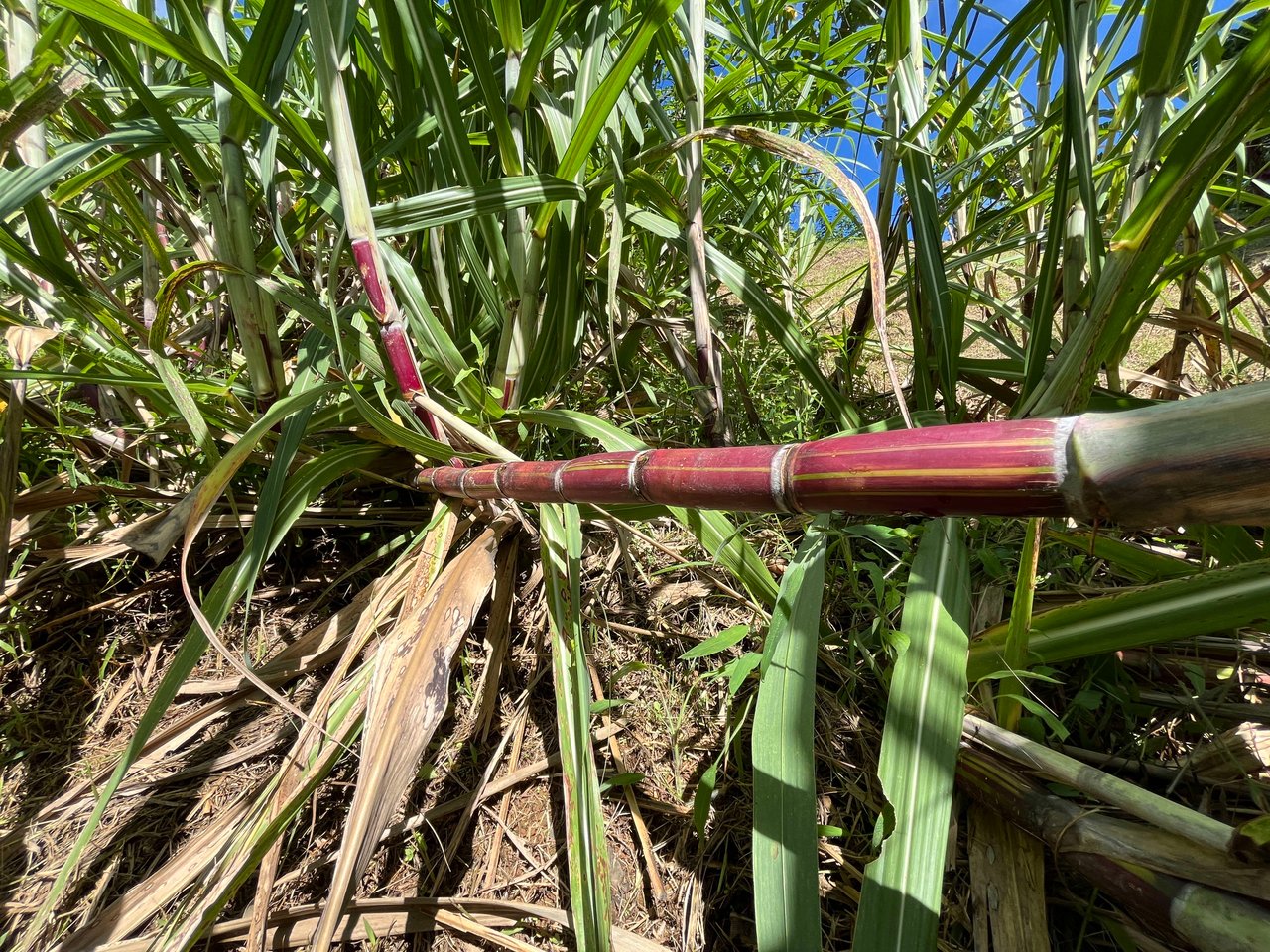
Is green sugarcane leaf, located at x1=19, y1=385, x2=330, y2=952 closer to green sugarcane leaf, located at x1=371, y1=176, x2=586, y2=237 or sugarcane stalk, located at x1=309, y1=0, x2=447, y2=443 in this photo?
sugarcane stalk, located at x1=309, y1=0, x2=447, y2=443

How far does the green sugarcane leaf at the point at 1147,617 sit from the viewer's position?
55cm

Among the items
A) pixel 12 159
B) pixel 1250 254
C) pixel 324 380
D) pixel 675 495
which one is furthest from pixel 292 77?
pixel 1250 254

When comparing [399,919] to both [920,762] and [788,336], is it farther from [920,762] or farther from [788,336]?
[788,336]

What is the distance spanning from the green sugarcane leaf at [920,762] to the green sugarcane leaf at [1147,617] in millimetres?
84

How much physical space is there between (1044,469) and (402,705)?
617 millimetres

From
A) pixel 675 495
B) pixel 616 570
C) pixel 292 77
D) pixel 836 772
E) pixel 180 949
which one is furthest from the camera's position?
pixel 292 77

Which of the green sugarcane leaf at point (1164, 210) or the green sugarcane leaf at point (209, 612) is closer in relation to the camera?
the green sugarcane leaf at point (1164, 210)

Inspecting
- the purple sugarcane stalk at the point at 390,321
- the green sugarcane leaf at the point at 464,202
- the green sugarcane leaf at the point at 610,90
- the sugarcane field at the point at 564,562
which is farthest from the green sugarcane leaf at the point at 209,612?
the green sugarcane leaf at the point at 610,90

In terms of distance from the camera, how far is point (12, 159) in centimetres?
80

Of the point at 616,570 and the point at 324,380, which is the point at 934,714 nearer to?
the point at 616,570

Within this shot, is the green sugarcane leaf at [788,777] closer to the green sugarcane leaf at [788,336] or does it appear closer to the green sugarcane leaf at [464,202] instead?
the green sugarcane leaf at [788,336]

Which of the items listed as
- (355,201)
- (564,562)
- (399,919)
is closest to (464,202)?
(355,201)

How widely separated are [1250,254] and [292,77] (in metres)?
2.60

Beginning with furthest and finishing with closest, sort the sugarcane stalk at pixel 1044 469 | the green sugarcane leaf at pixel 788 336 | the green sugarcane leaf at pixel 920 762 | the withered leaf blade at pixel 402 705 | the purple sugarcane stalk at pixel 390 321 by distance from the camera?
the green sugarcane leaf at pixel 788 336 → the purple sugarcane stalk at pixel 390 321 → the withered leaf blade at pixel 402 705 → the green sugarcane leaf at pixel 920 762 → the sugarcane stalk at pixel 1044 469
